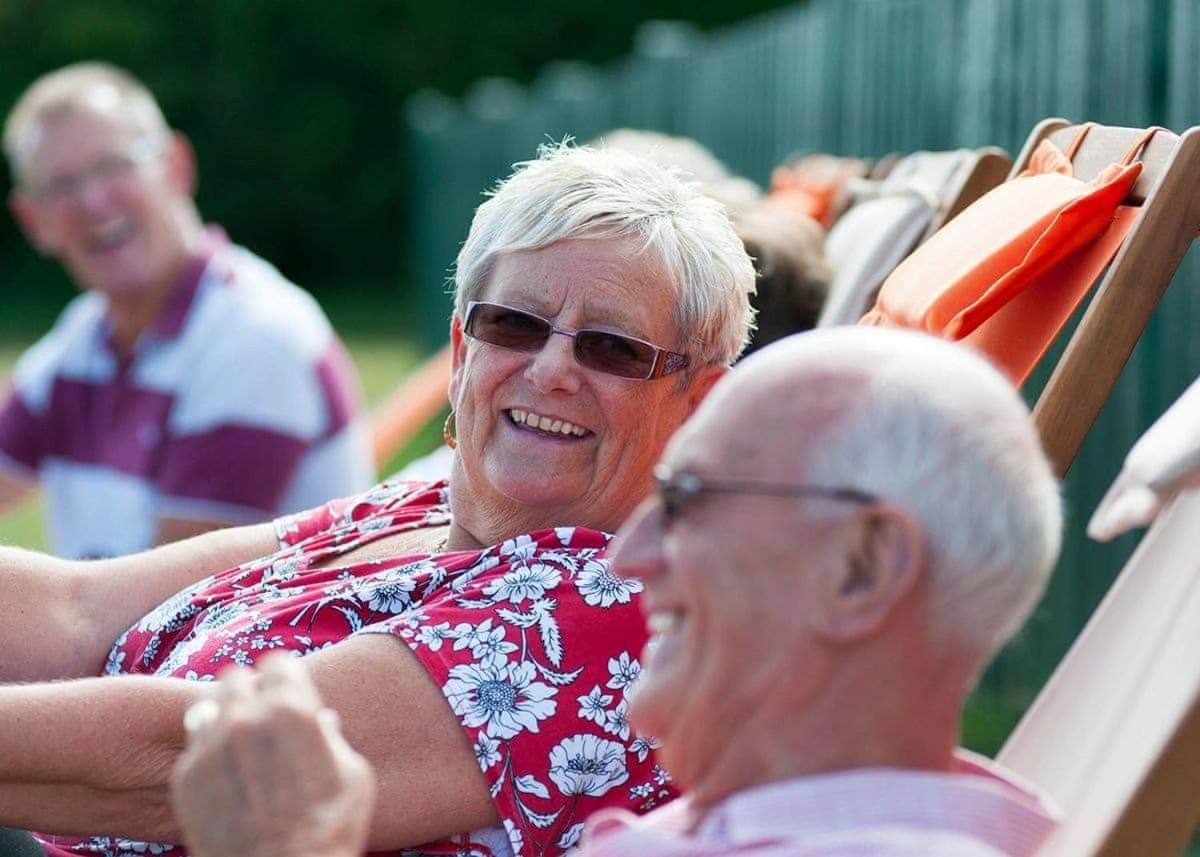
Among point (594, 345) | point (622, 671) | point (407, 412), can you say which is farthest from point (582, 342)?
point (407, 412)

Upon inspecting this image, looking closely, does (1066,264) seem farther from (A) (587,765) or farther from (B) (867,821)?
(B) (867,821)

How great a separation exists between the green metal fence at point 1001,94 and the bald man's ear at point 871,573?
10.2 ft

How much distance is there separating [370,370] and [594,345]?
48.5 feet

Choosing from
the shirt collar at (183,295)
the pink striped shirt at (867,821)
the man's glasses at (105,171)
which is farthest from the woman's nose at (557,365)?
the man's glasses at (105,171)

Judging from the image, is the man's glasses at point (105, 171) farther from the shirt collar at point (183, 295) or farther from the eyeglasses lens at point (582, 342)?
the eyeglasses lens at point (582, 342)

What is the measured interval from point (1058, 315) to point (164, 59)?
29.2 meters

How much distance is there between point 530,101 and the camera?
20.3 metres

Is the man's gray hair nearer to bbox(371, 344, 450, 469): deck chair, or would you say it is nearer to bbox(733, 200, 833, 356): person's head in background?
bbox(371, 344, 450, 469): deck chair

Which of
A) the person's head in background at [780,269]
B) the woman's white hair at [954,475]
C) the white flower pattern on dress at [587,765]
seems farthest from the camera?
the person's head in background at [780,269]

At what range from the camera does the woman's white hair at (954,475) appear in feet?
4.81

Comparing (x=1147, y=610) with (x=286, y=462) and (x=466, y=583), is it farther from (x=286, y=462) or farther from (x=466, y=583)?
(x=286, y=462)

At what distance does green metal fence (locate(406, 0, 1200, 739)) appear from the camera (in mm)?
4652

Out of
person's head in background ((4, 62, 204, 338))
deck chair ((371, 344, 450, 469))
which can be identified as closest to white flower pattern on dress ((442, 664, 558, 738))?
person's head in background ((4, 62, 204, 338))

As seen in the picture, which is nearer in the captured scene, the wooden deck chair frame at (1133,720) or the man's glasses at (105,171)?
the wooden deck chair frame at (1133,720)
